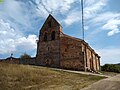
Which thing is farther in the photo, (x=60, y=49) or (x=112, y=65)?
(x=112, y=65)

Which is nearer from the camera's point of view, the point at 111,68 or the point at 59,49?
the point at 59,49

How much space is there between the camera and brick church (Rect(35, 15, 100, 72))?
3744 cm

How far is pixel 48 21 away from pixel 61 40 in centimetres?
610

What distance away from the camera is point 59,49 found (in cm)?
3950

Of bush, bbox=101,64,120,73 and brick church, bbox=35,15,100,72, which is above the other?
brick church, bbox=35,15,100,72

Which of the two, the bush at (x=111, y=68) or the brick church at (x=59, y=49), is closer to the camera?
the brick church at (x=59, y=49)

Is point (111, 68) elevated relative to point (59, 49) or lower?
lower

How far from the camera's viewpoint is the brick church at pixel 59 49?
123 feet

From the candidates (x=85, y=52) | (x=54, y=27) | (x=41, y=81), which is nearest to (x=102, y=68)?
(x=85, y=52)

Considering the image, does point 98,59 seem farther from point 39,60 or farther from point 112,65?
point 39,60

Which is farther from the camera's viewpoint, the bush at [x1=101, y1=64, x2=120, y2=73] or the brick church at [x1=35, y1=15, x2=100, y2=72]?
the bush at [x1=101, y1=64, x2=120, y2=73]

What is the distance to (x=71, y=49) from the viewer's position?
38.4 metres

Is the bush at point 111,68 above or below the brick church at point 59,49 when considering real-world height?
below

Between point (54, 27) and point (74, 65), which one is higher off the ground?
point (54, 27)
